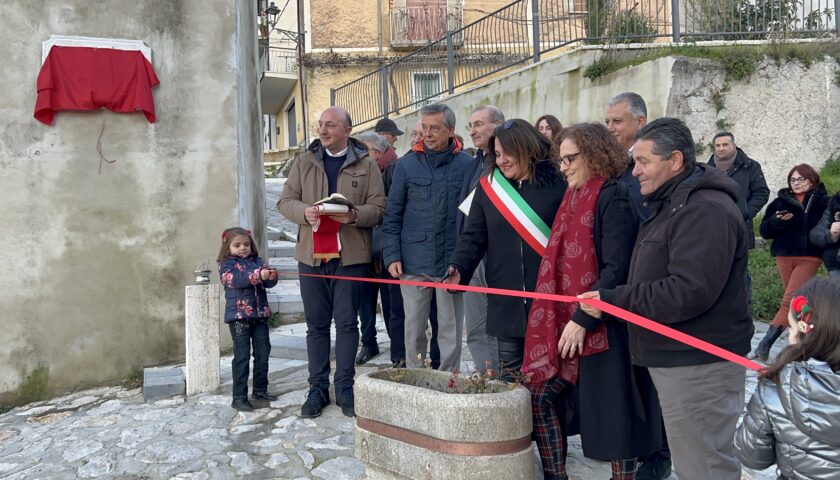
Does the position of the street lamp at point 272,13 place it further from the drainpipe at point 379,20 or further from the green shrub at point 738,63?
the green shrub at point 738,63

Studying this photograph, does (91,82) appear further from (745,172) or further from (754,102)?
→ (754,102)

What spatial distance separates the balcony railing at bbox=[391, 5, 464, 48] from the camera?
20719mm

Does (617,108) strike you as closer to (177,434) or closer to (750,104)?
(177,434)

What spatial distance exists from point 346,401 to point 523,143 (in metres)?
2.20

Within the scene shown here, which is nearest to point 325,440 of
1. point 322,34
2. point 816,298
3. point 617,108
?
point 617,108

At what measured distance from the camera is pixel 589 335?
10.3 ft

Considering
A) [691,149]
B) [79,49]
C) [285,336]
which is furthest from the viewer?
[285,336]

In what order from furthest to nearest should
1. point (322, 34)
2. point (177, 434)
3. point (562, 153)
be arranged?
point (322, 34), point (177, 434), point (562, 153)

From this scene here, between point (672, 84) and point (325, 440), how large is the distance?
20.4 ft

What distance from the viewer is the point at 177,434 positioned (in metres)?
4.71

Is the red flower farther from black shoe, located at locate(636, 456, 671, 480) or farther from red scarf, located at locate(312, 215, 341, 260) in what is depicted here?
black shoe, located at locate(636, 456, 671, 480)

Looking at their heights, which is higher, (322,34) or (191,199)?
(322,34)

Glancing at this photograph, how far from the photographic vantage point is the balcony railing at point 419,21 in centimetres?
2072

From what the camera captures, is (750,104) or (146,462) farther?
(750,104)
